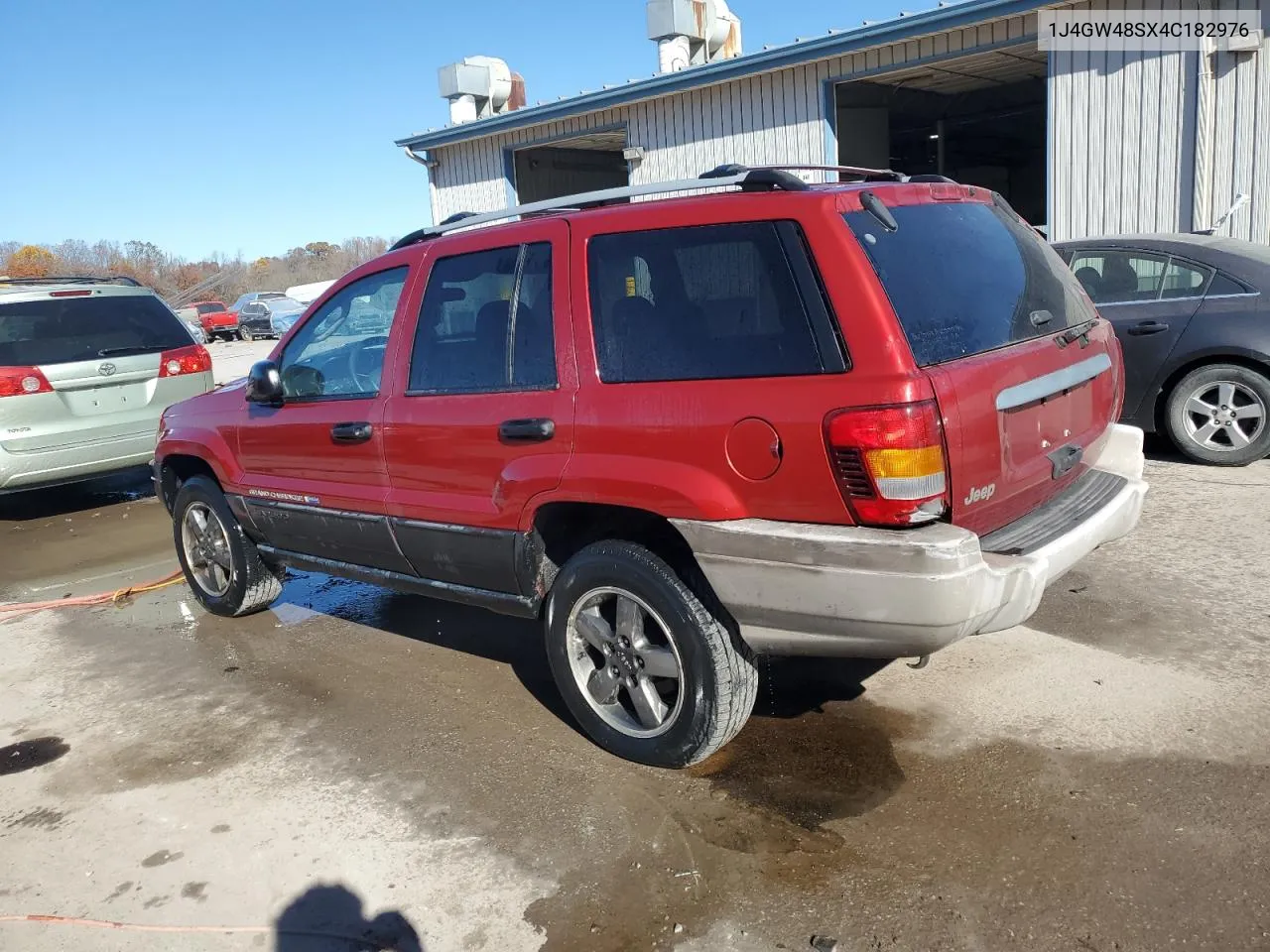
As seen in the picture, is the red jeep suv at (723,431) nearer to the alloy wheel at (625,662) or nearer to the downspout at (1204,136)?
the alloy wheel at (625,662)

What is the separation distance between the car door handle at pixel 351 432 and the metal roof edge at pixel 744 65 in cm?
895

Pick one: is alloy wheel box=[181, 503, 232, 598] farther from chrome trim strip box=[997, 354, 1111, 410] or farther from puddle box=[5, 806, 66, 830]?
chrome trim strip box=[997, 354, 1111, 410]

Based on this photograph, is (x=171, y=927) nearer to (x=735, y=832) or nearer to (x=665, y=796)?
(x=665, y=796)

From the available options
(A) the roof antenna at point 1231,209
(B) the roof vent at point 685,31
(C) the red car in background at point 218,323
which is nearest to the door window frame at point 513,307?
(A) the roof antenna at point 1231,209

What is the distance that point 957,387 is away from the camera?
302cm

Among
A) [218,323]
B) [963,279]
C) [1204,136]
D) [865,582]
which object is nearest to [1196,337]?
[1204,136]

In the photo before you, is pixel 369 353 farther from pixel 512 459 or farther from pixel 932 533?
pixel 932 533

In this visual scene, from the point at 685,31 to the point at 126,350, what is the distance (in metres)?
9.21

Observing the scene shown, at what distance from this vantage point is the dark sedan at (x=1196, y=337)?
679cm

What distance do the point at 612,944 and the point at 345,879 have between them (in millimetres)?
909

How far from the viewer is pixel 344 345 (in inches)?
184

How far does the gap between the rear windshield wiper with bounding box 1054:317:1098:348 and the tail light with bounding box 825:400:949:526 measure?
0.99 m

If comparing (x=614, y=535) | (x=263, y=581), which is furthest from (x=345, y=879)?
(x=263, y=581)

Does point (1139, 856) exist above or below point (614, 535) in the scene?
below
